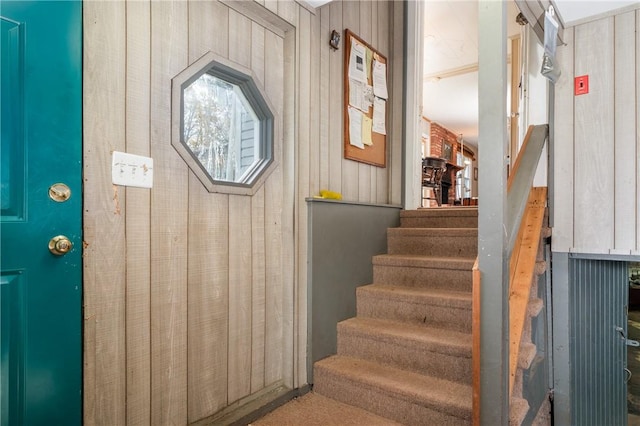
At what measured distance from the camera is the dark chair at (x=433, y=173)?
20.2 feet

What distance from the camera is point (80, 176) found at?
4.19 ft

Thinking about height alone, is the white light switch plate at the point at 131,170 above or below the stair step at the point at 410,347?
above

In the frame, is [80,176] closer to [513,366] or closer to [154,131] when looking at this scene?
[154,131]

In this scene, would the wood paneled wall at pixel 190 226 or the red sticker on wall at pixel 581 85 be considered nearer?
the wood paneled wall at pixel 190 226

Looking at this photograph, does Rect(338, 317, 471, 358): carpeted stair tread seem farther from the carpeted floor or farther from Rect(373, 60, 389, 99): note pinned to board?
Rect(373, 60, 389, 99): note pinned to board

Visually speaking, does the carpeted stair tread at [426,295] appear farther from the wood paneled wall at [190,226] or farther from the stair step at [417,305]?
the wood paneled wall at [190,226]

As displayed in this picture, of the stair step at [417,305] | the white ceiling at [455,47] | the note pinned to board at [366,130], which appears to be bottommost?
the stair step at [417,305]

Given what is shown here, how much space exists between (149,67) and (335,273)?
144cm

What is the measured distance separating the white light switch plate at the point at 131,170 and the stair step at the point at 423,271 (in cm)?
161

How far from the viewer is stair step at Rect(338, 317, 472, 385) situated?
1.84m

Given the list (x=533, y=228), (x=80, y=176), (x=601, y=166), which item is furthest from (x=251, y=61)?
(x=601, y=166)

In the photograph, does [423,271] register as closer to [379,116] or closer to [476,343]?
[476,343]

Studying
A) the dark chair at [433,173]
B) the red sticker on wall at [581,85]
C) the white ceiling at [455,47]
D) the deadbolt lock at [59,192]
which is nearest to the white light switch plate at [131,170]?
the deadbolt lock at [59,192]

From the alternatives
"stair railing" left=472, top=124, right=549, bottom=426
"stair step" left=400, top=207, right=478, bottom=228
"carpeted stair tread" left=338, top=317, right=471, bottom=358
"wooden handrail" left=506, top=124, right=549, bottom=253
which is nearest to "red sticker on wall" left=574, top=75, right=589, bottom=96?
"wooden handrail" left=506, top=124, right=549, bottom=253
